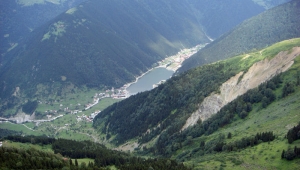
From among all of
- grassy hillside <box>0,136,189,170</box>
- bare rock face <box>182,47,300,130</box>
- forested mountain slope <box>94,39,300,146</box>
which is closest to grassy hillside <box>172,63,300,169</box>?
forested mountain slope <box>94,39,300,146</box>

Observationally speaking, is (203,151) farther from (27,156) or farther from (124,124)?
(124,124)

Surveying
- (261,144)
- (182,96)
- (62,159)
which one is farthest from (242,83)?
(62,159)

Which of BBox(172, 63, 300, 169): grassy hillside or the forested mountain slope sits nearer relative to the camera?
BBox(172, 63, 300, 169): grassy hillside

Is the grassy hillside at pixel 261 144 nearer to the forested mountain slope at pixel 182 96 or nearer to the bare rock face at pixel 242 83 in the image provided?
the forested mountain slope at pixel 182 96

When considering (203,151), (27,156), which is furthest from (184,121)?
(27,156)

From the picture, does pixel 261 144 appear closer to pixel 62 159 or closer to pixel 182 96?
pixel 62 159

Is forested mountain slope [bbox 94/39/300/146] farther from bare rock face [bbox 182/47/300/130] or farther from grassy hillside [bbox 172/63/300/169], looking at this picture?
grassy hillside [bbox 172/63/300/169]

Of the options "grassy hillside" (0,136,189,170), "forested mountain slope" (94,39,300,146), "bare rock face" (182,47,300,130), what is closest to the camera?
"grassy hillside" (0,136,189,170)
